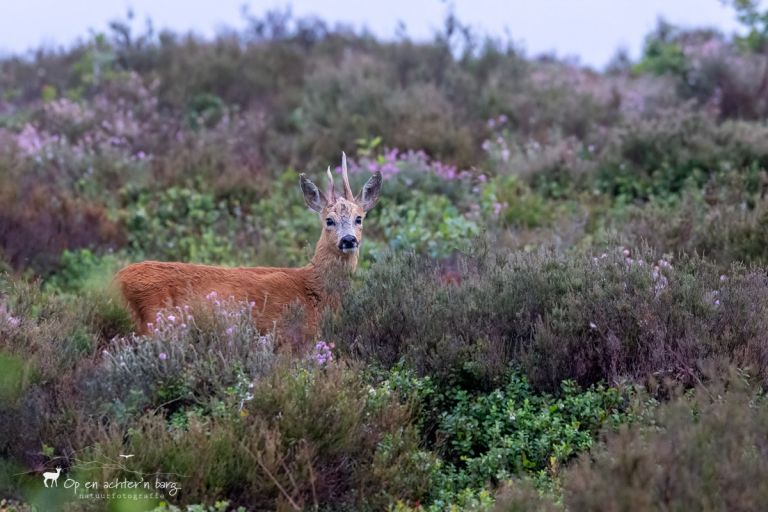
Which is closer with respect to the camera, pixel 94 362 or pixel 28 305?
pixel 94 362

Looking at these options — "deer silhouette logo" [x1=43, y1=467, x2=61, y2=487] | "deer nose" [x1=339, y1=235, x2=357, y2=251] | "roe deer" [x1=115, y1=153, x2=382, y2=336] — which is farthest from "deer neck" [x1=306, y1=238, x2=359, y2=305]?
"deer silhouette logo" [x1=43, y1=467, x2=61, y2=487]

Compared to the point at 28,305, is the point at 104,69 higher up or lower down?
higher up

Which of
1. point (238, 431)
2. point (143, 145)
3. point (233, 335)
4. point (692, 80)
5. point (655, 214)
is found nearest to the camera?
point (238, 431)

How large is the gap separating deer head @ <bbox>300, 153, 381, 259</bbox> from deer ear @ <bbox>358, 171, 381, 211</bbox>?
18 millimetres

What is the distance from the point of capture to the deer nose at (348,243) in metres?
8.18

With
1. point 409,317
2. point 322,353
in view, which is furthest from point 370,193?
point 322,353

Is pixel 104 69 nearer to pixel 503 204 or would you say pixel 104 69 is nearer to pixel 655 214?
pixel 503 204

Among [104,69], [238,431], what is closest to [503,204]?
[238,431]

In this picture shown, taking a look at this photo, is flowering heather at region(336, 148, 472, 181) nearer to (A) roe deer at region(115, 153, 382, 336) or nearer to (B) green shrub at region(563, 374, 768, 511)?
(A) roe deer at region(115, 153, 382, 336)

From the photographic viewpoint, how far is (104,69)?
56.3ft

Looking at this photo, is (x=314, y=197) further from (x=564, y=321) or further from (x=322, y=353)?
(x=564, y=321)

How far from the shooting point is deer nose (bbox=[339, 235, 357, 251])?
8.18m

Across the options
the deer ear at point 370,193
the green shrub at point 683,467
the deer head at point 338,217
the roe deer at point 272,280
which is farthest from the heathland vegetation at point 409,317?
the deer ear at point 370,193

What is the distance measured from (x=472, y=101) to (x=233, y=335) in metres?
10.2
